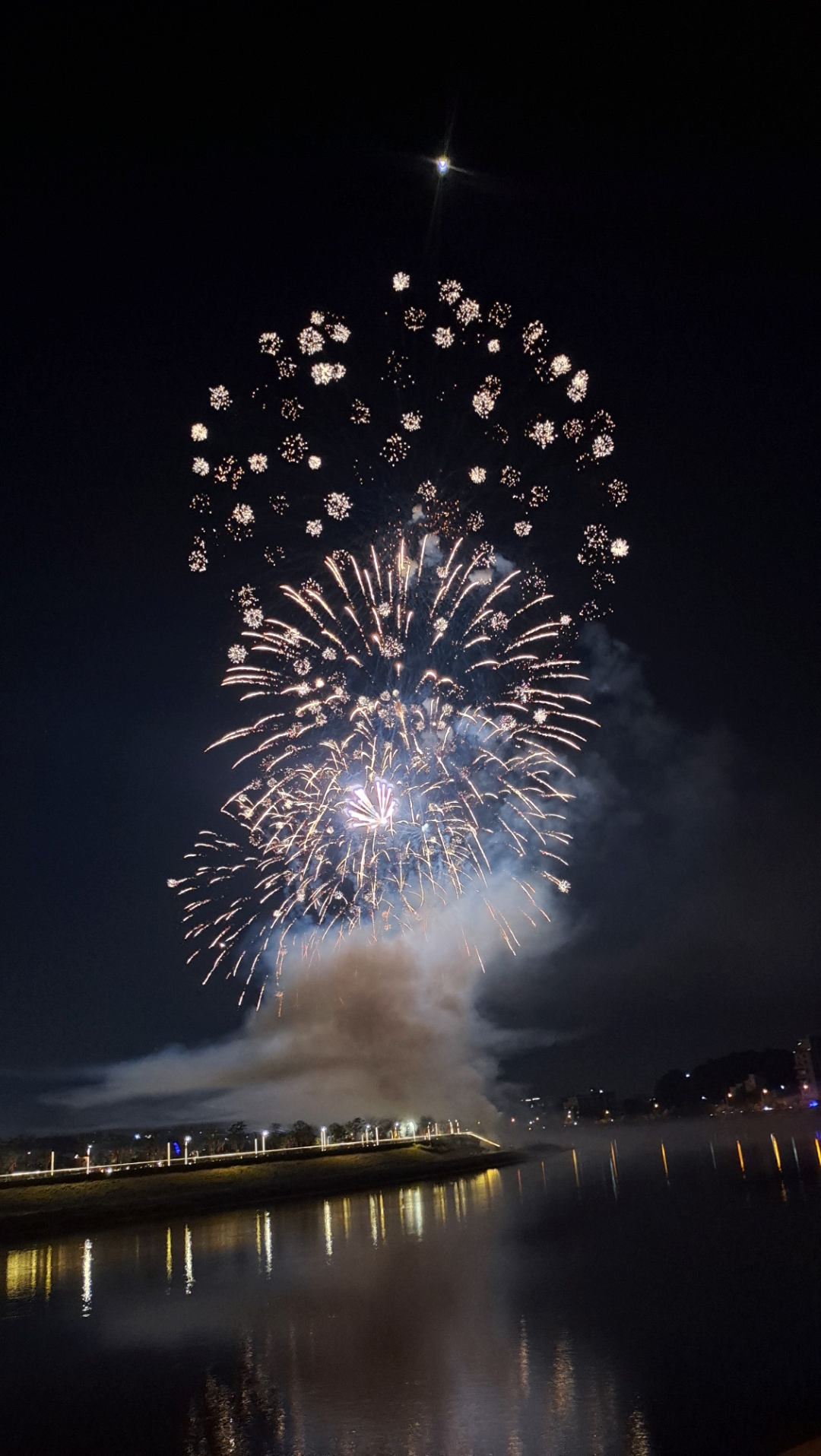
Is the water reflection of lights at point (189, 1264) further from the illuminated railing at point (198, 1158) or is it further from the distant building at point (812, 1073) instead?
the distant building at point (812, 1073)

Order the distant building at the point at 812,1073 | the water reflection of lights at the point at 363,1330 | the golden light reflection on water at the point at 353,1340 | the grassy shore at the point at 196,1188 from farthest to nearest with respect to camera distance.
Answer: the distant building at the point at 812,1073 < the grassy shore at the point at 196,1188 < the water reflection of lights at the point at 363,1330 < the golden light reflection on water at the point at 353,1340

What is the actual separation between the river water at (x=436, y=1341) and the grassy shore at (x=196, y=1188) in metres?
12.2

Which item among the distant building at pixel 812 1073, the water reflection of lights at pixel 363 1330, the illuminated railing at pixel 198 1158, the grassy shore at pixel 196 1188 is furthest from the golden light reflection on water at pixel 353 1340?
the distant building at pixel 812 1073

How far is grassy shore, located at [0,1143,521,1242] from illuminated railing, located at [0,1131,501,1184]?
839mm

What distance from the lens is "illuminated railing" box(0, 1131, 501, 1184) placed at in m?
52.7

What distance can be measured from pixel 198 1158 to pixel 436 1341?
5339 cm

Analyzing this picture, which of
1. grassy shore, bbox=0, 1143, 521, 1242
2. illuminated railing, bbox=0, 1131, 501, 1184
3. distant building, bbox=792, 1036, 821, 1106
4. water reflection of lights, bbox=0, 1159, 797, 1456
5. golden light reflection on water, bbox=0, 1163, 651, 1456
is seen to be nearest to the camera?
golden light reflection on water, bbox=0, 1163, 651, 1456

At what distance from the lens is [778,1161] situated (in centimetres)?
5369

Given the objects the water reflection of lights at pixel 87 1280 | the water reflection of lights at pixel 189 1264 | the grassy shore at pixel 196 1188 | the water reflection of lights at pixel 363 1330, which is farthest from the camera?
the grassy shore at pixel 196 1188

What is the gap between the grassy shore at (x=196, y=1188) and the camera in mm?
42122

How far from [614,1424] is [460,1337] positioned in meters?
5.07

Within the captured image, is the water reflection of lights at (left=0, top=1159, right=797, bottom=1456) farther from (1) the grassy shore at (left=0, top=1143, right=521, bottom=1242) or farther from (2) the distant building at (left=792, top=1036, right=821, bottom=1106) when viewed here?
(2) the distant building at (left=792, top=1036, right=821, bottom=1106)

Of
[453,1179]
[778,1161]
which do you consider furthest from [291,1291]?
[453,1179]

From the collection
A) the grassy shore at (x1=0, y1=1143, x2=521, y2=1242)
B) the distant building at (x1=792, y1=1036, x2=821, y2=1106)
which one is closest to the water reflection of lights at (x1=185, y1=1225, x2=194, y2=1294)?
the grassy shore at (x1=0, y1=1143, x2=521, y2=1242)
